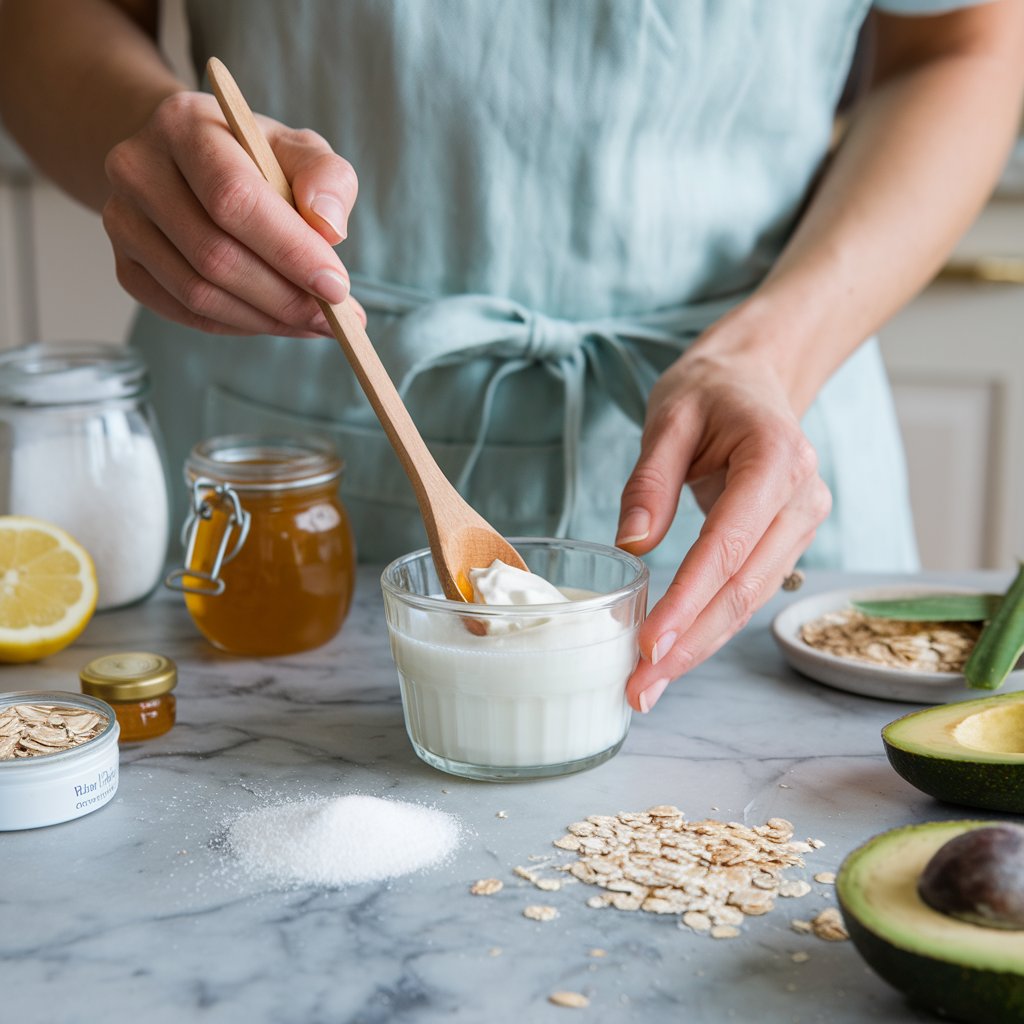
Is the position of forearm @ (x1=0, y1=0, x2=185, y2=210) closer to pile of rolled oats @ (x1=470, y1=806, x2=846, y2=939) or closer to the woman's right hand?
the woman's right hand

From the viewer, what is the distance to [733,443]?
0.90 metres

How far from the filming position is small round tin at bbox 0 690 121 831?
0.72 m

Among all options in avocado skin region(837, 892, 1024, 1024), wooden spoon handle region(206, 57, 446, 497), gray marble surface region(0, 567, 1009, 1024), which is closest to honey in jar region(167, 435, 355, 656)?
gray marble surface region(0, 567, 1009, 1024)

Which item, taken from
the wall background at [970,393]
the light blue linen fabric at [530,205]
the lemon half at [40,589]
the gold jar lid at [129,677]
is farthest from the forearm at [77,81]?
the wall background at [970,393]

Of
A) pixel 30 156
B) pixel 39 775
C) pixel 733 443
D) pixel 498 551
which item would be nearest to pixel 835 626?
pixel 733 443


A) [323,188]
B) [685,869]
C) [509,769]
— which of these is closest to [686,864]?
[685,869]

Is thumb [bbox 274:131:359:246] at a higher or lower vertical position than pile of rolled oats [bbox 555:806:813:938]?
higher

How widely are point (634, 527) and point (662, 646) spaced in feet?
0.29

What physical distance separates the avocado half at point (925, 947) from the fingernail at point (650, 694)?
23cm

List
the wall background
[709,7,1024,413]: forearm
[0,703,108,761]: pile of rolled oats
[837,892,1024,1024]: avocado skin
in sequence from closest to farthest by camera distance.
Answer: [837,892,1024,1024]: avocado skin
[0,703,108,761]: pile of rolled oats
[709,7,1024,413]: forearm
the wall background

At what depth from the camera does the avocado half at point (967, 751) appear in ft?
2.31

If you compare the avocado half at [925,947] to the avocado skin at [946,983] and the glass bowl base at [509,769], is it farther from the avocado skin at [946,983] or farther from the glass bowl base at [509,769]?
the glass bowl base at [509,769]

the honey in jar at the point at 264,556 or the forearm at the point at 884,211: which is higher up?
the forearm at the point at 884,211

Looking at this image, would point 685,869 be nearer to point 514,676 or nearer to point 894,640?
point 514,676
